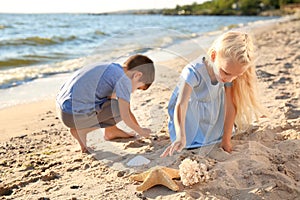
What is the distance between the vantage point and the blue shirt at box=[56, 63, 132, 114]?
3.43 m

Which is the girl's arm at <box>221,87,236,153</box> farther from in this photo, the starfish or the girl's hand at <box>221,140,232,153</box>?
the starfish

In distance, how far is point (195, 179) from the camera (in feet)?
8.29

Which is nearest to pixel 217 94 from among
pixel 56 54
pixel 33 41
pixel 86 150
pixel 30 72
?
pixel 86 150

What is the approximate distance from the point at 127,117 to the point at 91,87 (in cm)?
43

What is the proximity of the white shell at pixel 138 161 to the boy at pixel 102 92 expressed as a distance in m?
0.40

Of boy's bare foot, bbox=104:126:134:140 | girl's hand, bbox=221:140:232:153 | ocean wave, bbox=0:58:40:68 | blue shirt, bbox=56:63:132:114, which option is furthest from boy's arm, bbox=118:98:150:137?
ocean wave, bbox=0:58:40:68

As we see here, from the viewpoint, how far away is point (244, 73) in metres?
3.37

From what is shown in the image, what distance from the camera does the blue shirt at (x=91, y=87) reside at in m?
3.43

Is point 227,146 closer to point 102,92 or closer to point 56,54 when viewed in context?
point 102,92

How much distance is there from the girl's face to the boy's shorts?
0.99m

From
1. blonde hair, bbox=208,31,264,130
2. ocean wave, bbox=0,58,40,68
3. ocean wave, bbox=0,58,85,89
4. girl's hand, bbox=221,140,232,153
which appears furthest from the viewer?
ocean wave, bbox=0,58,40,68

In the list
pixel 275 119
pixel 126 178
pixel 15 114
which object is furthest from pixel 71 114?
pixel 275 119

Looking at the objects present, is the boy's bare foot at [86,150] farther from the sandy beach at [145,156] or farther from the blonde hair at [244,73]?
the blonde hair at [244,73]

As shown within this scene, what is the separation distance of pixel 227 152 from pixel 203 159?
0.93ft
